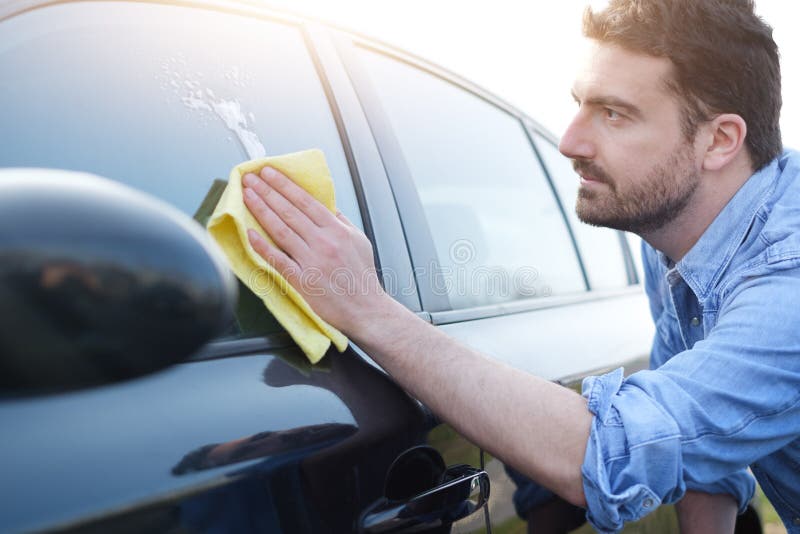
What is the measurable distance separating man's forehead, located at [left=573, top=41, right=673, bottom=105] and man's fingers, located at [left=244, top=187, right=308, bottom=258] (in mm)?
967

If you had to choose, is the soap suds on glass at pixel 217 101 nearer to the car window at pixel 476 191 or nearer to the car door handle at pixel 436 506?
the car window at pixel 476 191

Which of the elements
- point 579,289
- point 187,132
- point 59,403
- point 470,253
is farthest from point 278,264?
point 579,289

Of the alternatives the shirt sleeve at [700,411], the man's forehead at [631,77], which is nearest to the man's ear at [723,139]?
the man's forehead at [631,77]

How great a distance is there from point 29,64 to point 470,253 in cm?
106

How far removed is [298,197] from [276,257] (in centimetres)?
11

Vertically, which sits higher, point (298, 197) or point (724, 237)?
point (298, 197)

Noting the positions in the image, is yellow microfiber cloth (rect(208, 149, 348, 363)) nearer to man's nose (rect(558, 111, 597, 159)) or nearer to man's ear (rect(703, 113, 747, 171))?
man's nose (rect(558, 111, 597, 159))

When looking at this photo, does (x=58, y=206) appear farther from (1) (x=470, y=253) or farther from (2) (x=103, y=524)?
(1) (x=470, y=253)

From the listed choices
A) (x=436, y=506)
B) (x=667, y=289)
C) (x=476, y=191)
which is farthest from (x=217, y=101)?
(x=667, y=289)

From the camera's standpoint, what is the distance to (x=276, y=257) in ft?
3.77

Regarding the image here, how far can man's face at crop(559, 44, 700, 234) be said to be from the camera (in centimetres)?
180

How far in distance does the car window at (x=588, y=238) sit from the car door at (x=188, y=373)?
1260mm

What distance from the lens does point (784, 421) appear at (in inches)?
55.2

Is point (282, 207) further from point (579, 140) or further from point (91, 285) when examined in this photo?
point (579, 140)
